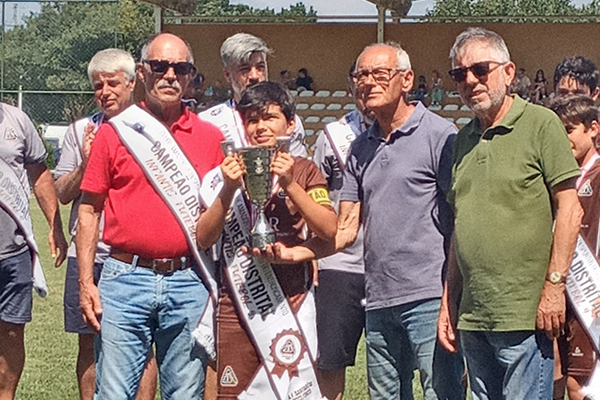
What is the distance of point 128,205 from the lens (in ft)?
14.5

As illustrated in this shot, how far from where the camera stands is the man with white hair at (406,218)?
4.46m

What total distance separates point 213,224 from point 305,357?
696mm

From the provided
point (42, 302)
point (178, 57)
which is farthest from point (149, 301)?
point (42, 302)

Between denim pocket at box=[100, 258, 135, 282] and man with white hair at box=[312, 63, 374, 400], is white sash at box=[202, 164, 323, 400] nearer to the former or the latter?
denim pocket at box=[100, 258, 135, 282]

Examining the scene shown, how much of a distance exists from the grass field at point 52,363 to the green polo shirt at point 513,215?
2.62m

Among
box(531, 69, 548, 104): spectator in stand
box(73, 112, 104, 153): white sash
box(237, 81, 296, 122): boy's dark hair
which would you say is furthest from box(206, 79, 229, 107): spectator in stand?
box(237, 81, 296, 122): boy's dark hair

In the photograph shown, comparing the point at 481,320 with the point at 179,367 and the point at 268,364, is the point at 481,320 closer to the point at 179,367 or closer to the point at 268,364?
the point at 268,364

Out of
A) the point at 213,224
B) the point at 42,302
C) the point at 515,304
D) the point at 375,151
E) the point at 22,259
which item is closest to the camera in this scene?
the point at 515,304

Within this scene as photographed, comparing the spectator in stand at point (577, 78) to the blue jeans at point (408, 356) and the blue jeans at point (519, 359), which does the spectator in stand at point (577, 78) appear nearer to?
the blue jeans at point (408, 356)

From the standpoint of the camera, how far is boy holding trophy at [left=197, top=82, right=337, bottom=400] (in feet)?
13.9

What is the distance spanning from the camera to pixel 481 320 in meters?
4.05

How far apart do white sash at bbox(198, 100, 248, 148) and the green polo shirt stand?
142 cm

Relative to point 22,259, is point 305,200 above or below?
above

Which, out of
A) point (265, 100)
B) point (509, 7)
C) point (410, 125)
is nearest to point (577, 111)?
point (410, 125)
